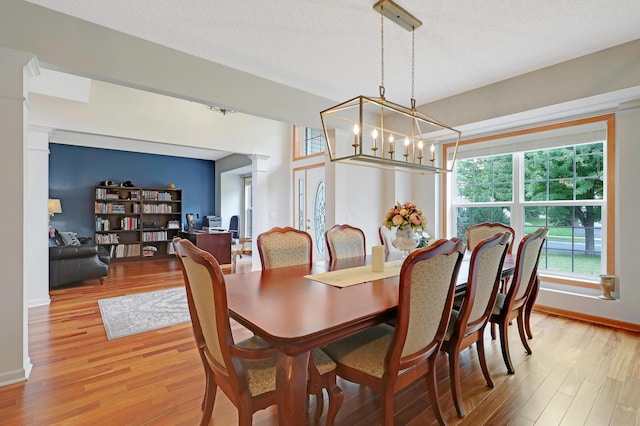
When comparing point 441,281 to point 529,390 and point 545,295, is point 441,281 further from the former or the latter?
point 545,295

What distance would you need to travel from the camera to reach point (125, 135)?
187 inches

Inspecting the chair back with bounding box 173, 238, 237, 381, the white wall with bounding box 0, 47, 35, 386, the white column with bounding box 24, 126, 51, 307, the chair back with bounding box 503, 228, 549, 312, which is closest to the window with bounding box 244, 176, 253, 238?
the white column with bounding box 24, 126, 51, 307

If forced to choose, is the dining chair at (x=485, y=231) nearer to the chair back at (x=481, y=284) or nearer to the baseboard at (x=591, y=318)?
the baseboard at (x=591, y=318)

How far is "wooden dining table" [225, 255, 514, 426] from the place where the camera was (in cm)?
123

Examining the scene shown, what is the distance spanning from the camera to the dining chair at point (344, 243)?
3.00 m

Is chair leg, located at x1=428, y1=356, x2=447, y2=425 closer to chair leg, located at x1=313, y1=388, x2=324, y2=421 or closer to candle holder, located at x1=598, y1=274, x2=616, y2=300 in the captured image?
chair leg, located at x1=313, y1=388, x2=324, y2=421

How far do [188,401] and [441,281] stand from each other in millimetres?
1701

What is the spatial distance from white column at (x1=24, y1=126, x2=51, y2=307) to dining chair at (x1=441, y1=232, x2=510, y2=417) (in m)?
4.64

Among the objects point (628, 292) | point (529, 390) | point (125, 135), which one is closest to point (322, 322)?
point (529, 390)

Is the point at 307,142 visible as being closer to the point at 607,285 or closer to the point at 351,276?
the point at 351,276

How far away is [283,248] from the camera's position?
264 centimetres

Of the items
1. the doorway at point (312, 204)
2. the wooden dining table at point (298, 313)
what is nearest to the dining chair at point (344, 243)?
the wooden dining table at point (298, 313)

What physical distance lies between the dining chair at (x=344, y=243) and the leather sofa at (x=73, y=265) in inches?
156

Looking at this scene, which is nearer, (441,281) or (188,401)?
(441,281)
